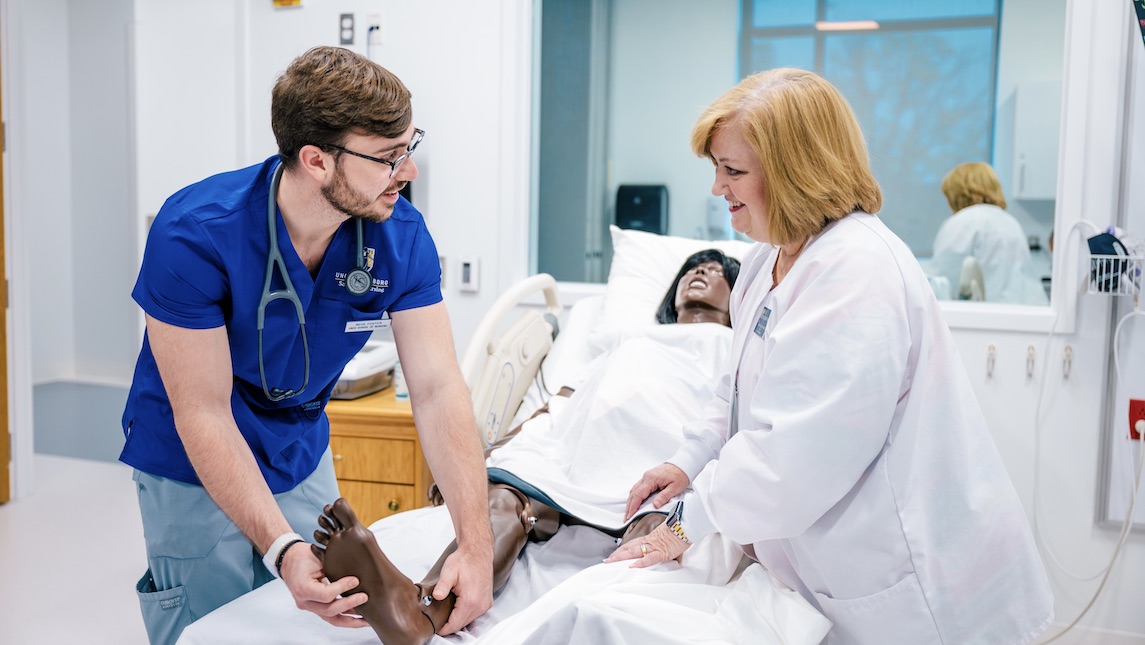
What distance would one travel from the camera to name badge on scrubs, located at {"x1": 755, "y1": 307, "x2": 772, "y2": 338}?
1366 millimetres

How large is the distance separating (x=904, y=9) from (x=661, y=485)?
212 cm

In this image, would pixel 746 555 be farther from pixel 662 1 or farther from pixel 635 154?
pixel 662 1

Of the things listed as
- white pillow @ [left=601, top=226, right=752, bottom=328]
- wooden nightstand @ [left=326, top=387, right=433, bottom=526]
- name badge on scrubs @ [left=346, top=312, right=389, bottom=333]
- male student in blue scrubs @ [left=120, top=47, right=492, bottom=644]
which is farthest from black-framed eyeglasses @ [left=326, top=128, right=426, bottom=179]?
white pillow @ [left=601, top=226, right=752, bottom=328]

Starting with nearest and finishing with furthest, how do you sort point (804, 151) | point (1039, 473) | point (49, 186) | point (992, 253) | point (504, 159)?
point (804, 151)
point (1039, 473)
point (992, 253)
point (504, 159)
point (49, 186)

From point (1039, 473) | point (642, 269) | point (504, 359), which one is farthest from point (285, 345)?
point (1039, 473)

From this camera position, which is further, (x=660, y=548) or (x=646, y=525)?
(x=646, y=525)

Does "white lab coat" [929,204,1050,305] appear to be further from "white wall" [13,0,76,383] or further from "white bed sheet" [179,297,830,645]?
"white wall" [13,0,76,383]

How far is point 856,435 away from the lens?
1.18m

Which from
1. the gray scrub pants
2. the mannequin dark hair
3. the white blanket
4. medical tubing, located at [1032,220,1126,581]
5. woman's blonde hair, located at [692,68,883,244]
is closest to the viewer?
woman's blonde hair, located at [692,68,883,244]

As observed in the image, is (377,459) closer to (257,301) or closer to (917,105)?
(257,301)

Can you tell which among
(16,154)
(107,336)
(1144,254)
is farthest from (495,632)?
(107,336)

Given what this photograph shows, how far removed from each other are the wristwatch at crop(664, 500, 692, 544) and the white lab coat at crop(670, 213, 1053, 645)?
14 centimetres

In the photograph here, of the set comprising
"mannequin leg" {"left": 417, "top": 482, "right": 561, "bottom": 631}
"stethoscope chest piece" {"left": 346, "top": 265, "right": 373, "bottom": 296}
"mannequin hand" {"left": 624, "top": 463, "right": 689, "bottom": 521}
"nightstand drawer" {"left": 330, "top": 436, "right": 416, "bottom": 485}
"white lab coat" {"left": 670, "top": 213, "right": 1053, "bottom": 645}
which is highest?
"stethoscope chest piece" {"left": 346, "top": 265, "right": 373, "bottom": 296}

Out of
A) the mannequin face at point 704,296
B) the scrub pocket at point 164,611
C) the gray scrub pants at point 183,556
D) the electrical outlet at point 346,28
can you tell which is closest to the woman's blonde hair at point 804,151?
the gray scrub pants at point 183,556
